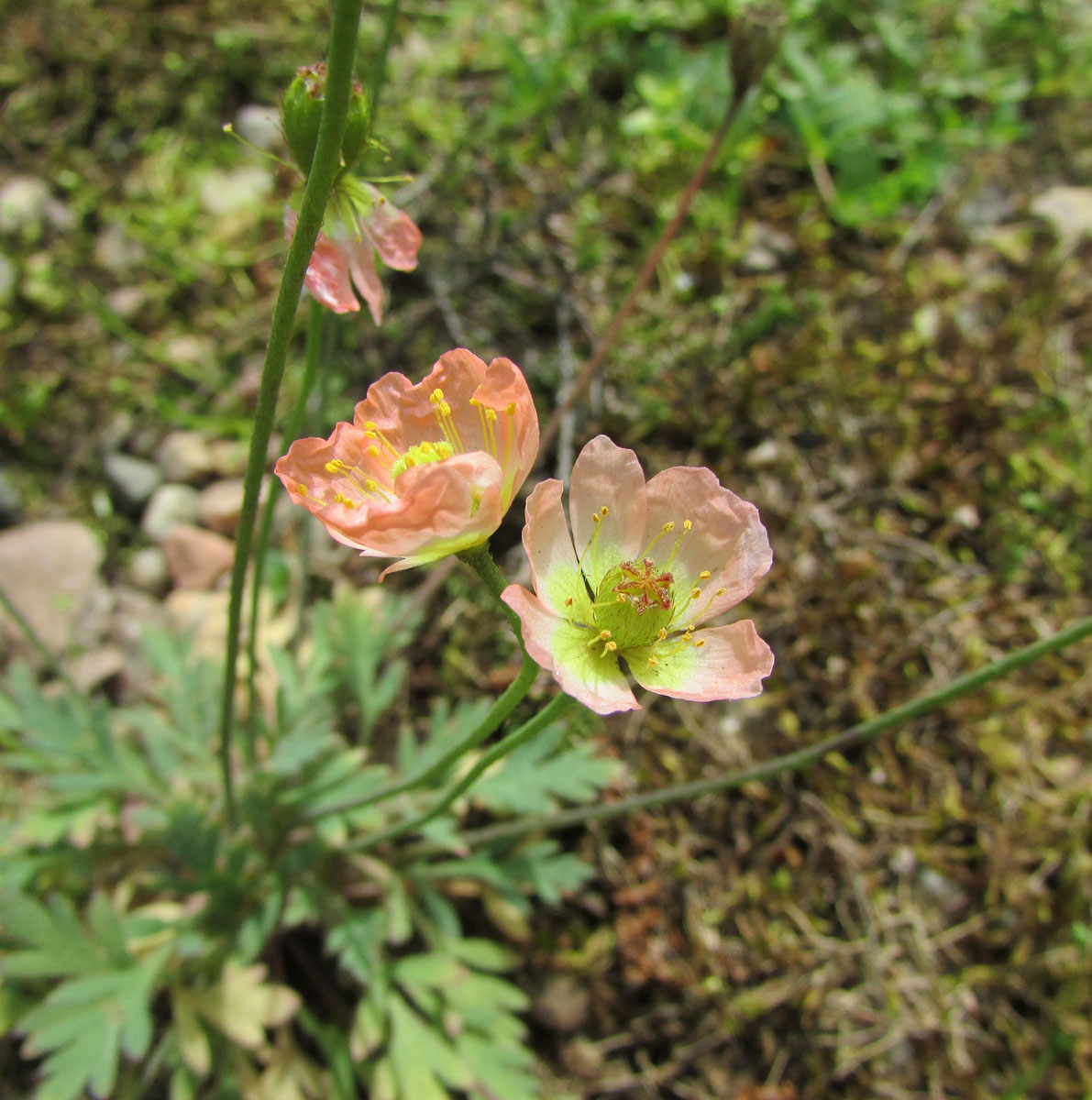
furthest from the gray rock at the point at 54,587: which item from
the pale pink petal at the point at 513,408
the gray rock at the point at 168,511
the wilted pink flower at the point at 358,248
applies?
the pale pink petal at the point at 513,408

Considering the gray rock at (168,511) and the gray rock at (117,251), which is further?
the gray rock at (117,251)

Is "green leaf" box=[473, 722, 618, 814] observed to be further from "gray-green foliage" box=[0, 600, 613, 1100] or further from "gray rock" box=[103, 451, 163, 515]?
"gray rock" box=[103, 451, 163, 515]

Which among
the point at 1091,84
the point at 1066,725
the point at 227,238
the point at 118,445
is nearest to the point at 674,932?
the point at 1066,725

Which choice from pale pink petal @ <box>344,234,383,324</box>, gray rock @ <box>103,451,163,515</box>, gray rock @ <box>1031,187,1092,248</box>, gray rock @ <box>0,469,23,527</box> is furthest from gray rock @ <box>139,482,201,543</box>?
gray rock @ <box>1031,187,1092,248</box>

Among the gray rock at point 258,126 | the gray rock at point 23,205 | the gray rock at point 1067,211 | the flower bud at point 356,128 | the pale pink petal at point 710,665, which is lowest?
the gray rock at point 23,205

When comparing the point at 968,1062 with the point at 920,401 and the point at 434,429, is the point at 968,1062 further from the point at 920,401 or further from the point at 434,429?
the point at 434,429

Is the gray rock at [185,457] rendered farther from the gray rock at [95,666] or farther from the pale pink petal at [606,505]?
the pale pink petal at [606,505]

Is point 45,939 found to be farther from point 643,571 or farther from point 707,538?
point 707,538
